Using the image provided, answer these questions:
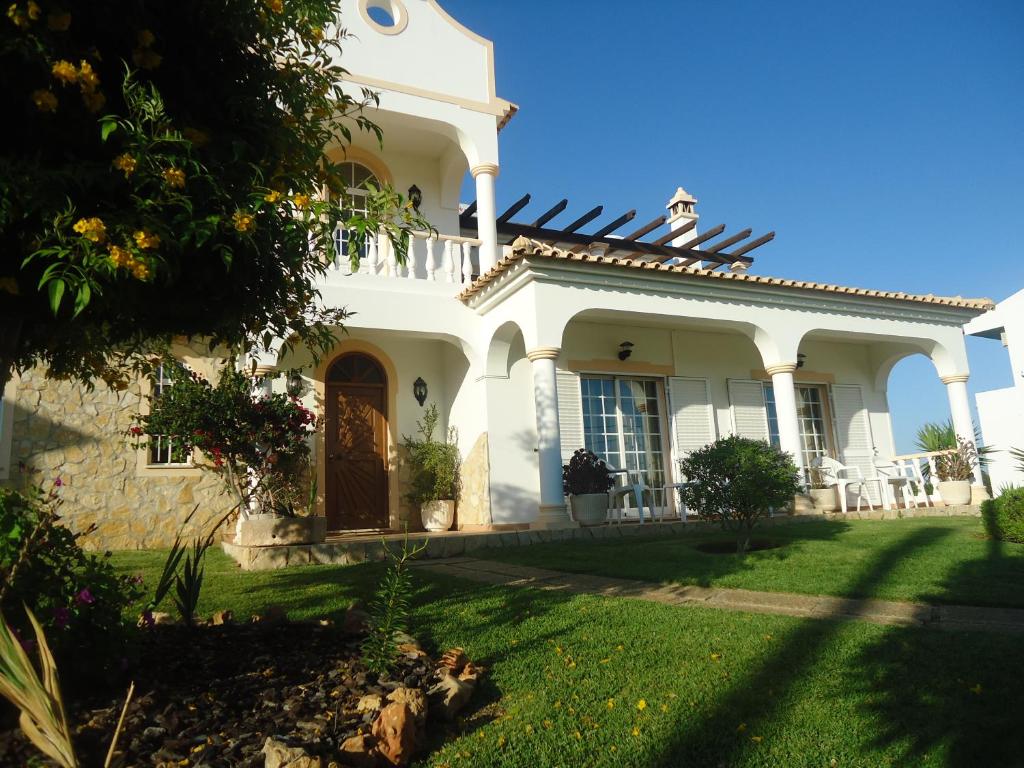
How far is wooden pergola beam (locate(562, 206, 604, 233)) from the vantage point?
12.6 m

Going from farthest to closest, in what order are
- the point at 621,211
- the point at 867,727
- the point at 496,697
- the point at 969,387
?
the point at 621,211 < the point at 969,387 < the point at 496,697 < the point at 867,727

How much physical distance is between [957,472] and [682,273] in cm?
536

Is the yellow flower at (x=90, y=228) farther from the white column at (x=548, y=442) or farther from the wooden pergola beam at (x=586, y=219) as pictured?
the wooden pergola beam at (x=586, y=219)

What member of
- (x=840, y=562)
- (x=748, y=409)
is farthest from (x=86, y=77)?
(x=748, y=409)

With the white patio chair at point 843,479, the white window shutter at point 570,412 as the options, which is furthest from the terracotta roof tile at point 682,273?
the white patio chair at point 843,479

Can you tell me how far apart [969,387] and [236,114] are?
509 inches

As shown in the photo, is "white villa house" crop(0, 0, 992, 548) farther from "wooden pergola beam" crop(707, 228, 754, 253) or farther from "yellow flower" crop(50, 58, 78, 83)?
"yellow flower" crop(50, 58, 78, 83)

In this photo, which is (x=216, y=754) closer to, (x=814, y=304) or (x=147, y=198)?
(x=147, y=198)

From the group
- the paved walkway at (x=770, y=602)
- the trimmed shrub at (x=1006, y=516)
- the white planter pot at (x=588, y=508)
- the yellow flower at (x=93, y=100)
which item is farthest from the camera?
the white planter pot at (x=588, y=508)

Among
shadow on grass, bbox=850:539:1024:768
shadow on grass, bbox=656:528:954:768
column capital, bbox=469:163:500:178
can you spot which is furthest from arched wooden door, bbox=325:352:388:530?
shadow on grass, bbox=850:539:1024:768

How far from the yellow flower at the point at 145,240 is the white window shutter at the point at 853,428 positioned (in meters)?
12.7

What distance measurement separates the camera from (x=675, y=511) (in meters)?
11.0

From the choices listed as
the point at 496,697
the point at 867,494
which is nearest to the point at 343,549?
the point at 496,697

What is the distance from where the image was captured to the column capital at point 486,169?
35.1 ft
